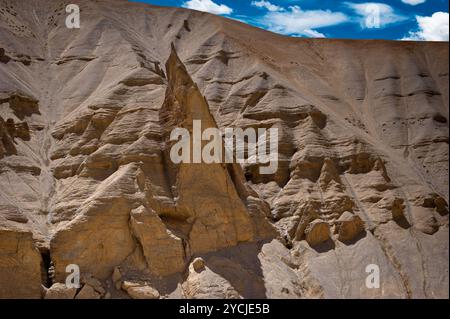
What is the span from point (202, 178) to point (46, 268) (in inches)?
327

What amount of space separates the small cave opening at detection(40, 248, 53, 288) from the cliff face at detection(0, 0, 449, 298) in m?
0.08

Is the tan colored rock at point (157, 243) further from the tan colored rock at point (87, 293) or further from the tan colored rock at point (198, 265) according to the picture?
the tan colored rock at point (87, 293)

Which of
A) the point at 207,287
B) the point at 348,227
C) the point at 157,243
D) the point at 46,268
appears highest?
the point at 348,227

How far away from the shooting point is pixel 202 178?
105 feet

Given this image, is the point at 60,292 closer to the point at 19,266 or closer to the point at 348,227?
the point at 19,266

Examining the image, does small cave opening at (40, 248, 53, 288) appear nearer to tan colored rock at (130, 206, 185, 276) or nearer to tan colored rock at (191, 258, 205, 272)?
tan colored rock at (130, 206, 185, 276)

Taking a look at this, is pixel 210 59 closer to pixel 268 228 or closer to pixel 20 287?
pixel 268 228

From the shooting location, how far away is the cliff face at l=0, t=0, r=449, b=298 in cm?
2948

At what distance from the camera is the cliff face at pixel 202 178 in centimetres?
2948

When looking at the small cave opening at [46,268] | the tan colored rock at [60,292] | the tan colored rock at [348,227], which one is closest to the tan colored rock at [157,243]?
the tan colored rock at [60,292]

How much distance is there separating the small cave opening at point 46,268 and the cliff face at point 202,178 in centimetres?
8

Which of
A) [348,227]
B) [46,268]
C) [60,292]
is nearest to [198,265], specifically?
[60,292]
